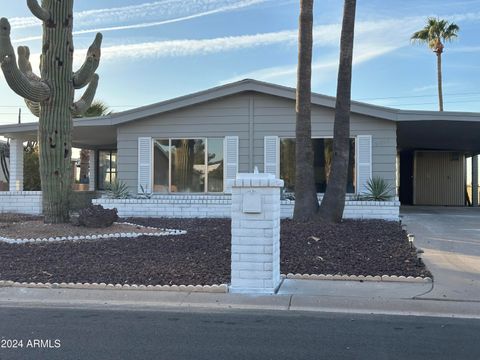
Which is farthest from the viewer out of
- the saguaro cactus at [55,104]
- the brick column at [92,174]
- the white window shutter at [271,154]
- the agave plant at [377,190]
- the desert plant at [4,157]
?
the desert plant at [4,157]

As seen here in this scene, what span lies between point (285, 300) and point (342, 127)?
253 inches

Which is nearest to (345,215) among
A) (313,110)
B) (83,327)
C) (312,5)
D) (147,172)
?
(313,110)

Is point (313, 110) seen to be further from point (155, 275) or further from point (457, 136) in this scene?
point (155, 275)

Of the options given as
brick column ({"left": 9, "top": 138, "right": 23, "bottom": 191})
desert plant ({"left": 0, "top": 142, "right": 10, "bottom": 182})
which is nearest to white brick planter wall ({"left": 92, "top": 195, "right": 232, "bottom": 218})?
brick column ({"left": 9, "top": 138, "right": 23, "bottom": 191})

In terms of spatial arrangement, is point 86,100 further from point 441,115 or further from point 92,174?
point 92,174

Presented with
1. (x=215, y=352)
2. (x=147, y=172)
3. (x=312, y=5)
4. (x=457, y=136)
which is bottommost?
(x=215, y=352)

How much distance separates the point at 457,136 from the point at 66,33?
1381cm

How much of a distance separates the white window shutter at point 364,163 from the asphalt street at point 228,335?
31.7ft


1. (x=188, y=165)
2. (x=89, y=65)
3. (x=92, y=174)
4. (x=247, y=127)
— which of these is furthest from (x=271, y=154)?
(x=92, y=174)

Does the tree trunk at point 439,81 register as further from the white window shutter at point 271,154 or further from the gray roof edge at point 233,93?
the white window shutter at point 271,154

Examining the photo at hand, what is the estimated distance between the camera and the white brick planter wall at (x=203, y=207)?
1382 cm

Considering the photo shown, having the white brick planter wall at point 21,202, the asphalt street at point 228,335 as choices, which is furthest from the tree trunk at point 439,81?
the asphalt street at point 228,335

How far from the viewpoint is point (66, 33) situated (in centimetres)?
1234

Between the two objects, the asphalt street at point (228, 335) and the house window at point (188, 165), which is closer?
the asphalt street at point (228, 335)
